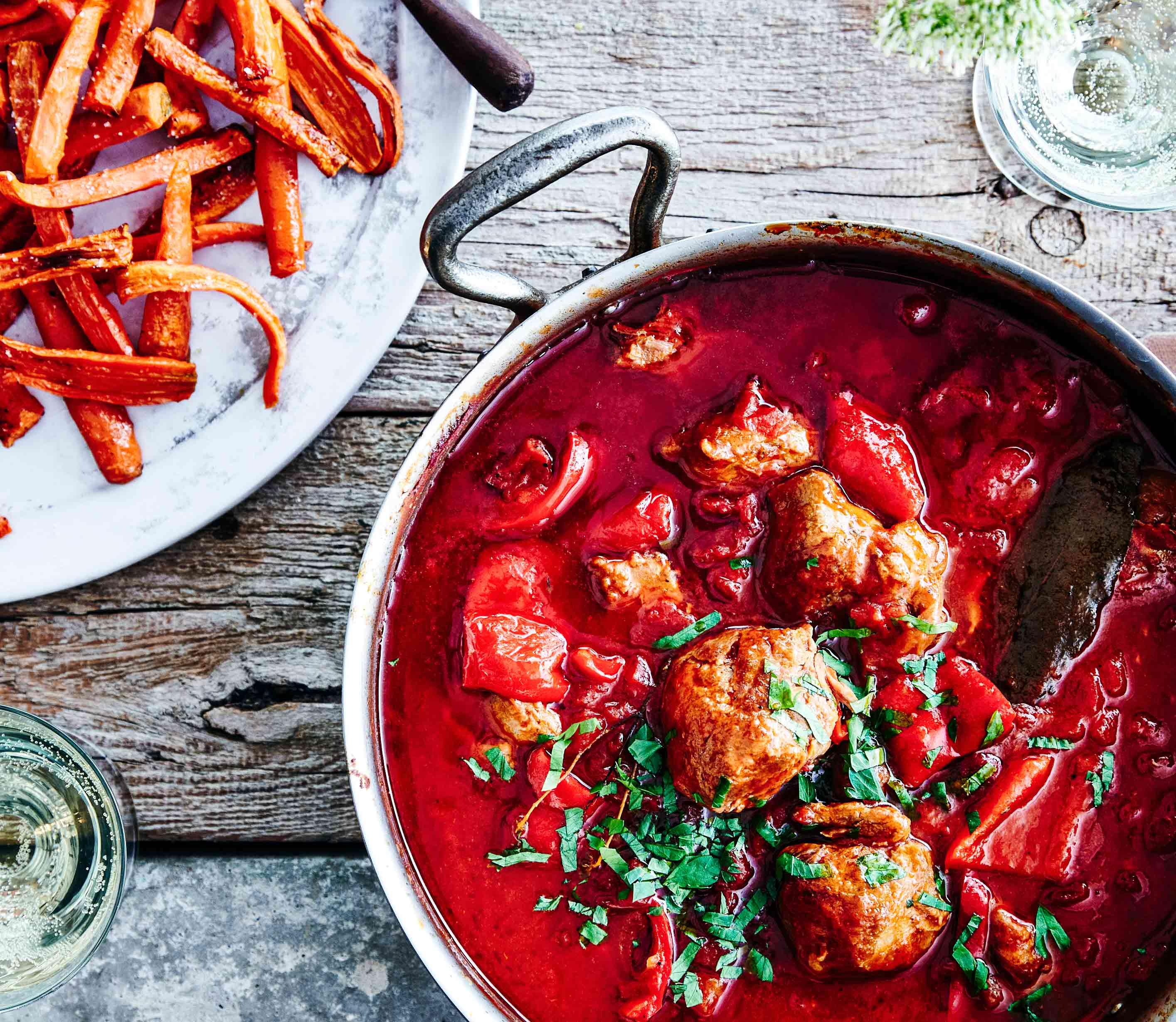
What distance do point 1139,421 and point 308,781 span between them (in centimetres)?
197

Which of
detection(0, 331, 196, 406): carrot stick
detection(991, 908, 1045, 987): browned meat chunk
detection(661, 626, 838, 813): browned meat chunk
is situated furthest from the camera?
detection(0, 331, 196, 406): carrot stick

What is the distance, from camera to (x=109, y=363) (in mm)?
2166

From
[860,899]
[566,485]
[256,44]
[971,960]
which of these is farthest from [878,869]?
[256,44]

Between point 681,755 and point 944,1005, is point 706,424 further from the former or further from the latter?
point 944,1005

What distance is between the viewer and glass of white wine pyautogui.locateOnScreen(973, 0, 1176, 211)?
2318 mm

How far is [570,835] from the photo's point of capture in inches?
76.4

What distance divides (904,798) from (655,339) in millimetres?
1009

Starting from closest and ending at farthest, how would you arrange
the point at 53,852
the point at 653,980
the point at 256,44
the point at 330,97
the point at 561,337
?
the point at 653,980 → the point at 561,337 → the point at 256,44 → the point at 330,97 → the point at 53,852

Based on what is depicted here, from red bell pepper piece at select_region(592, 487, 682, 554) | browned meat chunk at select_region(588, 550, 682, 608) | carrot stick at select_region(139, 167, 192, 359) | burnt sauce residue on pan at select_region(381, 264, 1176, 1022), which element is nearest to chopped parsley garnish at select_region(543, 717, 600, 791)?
burnt sauce residue on pan at select_region(381, 264, 1176, 1022)

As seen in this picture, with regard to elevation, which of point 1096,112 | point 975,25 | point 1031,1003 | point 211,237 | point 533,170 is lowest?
point 1031,1003

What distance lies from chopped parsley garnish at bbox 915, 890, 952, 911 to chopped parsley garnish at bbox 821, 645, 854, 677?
415 millimetres

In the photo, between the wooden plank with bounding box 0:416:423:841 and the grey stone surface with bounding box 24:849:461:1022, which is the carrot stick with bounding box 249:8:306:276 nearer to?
the wooden plank with bounding box 0:416:423:841

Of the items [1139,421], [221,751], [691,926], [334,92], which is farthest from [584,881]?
[334,92]

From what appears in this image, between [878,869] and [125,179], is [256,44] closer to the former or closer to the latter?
[125,179]
